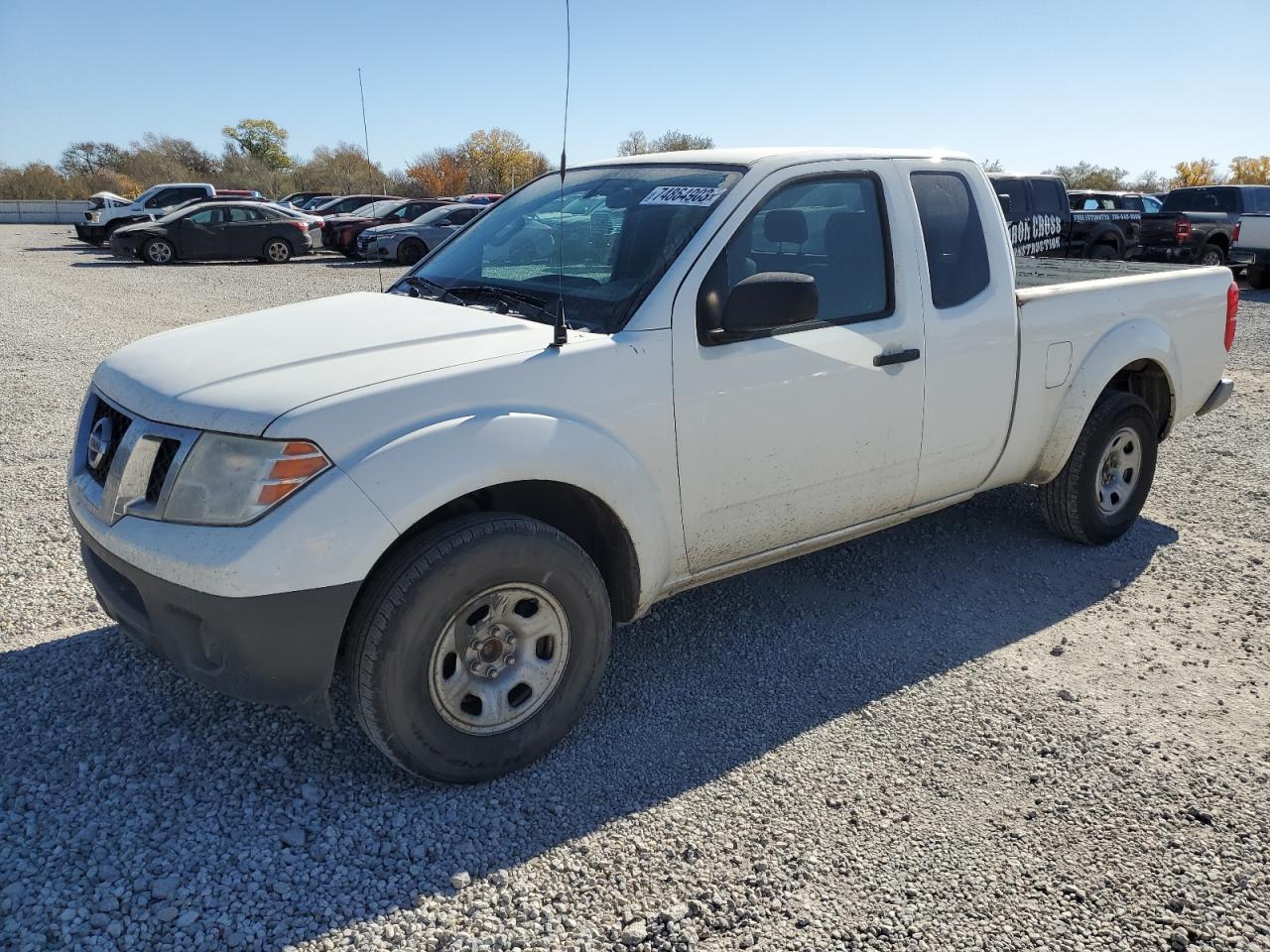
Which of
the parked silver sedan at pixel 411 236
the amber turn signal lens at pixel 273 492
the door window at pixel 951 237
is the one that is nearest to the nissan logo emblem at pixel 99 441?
the amber turn signal lens at pixel 273 492

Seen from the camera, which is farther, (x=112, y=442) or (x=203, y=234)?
(x=203, y=234)

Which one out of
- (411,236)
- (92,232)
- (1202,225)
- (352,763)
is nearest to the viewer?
(352,763)

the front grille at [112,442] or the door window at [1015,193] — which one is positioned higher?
the door window at [1015,193]

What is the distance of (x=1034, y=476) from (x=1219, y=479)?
235cm

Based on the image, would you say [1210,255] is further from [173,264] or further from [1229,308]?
[173,264]

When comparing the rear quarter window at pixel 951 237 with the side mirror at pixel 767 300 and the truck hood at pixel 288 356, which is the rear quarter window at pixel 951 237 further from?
the truck hood at pixel 288 356

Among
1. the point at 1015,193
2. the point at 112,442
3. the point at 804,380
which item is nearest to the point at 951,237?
the point at 804,380

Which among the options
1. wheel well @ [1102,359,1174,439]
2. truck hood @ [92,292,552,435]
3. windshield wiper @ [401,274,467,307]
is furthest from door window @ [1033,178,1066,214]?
truck hood @ [92,292,552,435]

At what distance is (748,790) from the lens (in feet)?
10.0

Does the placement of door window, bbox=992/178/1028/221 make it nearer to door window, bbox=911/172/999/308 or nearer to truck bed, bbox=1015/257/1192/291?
truck bed, bbox=1015/257/1192/291

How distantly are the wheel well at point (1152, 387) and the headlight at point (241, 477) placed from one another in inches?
165

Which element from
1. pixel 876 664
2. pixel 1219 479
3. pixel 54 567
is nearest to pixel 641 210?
pixel 876 664

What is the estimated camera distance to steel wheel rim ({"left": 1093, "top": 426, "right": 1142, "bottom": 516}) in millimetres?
5043

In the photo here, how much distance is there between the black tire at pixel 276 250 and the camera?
23.4 metres
